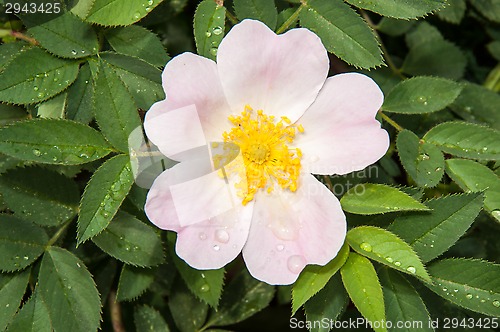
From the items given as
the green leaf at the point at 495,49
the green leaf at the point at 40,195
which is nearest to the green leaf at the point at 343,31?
the green leaf at the point at 40,195

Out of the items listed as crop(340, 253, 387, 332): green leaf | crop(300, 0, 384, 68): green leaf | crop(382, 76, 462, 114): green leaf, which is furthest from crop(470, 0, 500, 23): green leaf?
crop(340, 253, 387, 332): green leaf

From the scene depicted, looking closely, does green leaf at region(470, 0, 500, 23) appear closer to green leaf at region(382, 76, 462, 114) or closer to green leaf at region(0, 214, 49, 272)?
green leaf at region(382, 76, 462, 114)

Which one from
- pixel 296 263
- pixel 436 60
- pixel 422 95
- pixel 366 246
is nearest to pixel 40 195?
pixel 296 263

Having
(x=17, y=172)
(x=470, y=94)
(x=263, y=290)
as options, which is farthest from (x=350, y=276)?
(x=470, y=94)

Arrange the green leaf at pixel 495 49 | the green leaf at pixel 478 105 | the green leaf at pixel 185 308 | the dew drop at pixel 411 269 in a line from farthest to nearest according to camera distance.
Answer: the green leaf at pixel 495 49 → the green leaf at pixel 478 105 → the green leaf at pixel 185 308 → the dew drop at pixel 411 269

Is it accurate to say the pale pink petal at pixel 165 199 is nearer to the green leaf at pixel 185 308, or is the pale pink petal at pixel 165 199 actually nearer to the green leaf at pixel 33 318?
the green leaf at pixel 33 318
